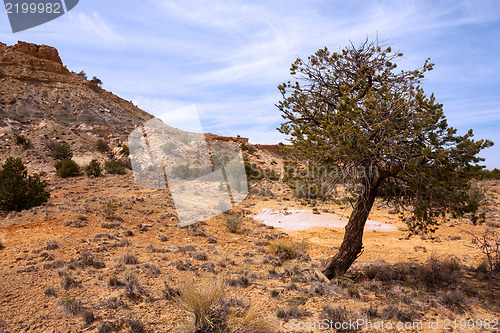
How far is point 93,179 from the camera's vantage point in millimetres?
23422

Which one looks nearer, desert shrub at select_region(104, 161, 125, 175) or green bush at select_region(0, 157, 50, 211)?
green bush at select_region(0, 157, 50, 211)

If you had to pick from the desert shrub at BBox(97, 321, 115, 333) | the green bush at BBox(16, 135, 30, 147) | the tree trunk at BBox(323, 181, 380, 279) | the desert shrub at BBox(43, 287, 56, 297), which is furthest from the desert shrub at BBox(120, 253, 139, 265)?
the green bush at BBox(16, 135, 30, 147)

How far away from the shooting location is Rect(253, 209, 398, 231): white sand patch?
1456 centimetres

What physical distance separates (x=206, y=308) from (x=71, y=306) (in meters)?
2.39

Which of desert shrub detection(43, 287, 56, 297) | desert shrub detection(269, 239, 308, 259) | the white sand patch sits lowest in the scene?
the white sand patch

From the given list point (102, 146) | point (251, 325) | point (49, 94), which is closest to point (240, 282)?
point (251, 325)

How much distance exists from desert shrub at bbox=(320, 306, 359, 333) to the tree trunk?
70.0 inches

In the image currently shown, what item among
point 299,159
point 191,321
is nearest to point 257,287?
point 191,321

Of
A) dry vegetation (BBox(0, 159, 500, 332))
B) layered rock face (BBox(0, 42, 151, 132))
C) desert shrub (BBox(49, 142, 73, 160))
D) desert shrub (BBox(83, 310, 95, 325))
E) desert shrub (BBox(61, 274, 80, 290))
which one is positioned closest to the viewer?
desert shrub (BBox(83, 310, 95, 325))

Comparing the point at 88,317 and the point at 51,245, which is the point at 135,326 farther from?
the point at 51,245

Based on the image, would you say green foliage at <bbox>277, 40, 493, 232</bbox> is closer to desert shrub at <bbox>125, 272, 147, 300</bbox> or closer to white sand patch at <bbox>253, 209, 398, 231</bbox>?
desert shrub at <bbox>125, 272, 147, 300</bbox>

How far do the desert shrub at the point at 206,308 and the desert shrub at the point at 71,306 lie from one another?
179cm

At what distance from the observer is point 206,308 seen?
13.9 ft

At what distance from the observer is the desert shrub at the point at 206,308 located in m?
4.11
